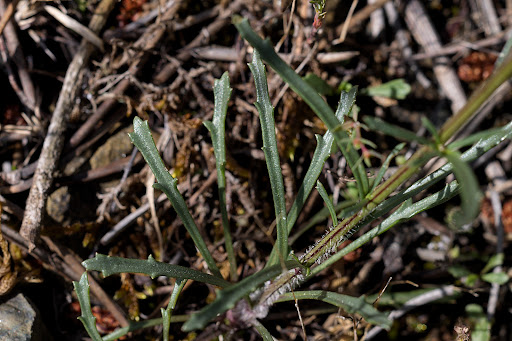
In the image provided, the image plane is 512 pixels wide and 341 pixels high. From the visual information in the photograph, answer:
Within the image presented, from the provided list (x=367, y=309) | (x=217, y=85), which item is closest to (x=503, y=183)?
(x=367, y=309)

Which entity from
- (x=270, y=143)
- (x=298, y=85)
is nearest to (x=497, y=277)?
(x=270, y=143)

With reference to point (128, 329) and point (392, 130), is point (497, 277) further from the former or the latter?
point (128, 329)

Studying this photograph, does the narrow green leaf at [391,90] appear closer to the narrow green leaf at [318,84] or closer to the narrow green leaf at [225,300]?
the narrow green leaf at [318,84]

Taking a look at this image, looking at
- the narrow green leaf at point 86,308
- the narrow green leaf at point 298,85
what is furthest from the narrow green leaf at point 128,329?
the narrow green leaf at point 298,85

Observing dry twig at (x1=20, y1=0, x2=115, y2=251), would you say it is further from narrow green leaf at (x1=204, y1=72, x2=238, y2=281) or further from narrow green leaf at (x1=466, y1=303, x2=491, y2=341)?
narrow green leaf at (x1=466, y1=303, x2=491, y2=341)

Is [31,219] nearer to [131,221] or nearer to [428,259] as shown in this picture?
[131,221]
